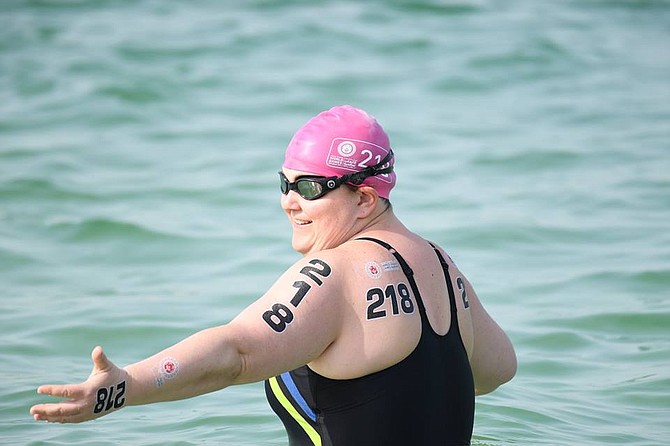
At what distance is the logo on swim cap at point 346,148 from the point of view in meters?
3.63

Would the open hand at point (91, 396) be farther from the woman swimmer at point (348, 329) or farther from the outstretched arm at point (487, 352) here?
the outstretched arm at point (487, 352)

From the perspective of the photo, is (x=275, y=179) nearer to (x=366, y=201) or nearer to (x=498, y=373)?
(x=498, y=373)

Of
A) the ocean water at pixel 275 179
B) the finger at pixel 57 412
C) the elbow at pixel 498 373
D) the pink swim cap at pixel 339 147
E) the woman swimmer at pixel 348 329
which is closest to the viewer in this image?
the finger at pixel 57 412

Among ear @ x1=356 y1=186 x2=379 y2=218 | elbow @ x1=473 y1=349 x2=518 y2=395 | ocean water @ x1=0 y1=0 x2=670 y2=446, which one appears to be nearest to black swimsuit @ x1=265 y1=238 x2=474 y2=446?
ear @ x1=356 y1=186 x2=379 y2=218

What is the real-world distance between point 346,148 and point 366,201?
18 centimetres

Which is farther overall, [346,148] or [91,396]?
[346,148]

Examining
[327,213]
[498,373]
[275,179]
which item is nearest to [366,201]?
[327,213]

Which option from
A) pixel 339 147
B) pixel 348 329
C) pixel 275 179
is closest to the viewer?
pixel 348 329

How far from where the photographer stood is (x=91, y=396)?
289cm

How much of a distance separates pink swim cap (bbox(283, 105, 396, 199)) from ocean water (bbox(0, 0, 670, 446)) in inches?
78.3

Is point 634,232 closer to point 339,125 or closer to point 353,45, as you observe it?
point 339,125

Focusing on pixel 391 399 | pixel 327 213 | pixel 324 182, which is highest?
pixel 324 182

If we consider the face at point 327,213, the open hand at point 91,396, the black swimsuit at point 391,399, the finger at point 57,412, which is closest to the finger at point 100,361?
the open hand at point 91,396

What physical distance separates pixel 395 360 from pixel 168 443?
211 centimetres
